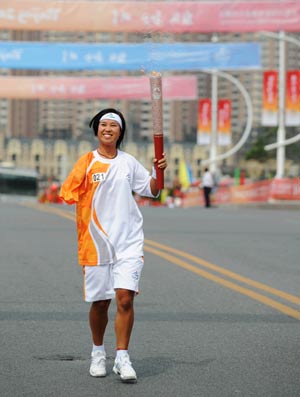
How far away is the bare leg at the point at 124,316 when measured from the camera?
7.11m

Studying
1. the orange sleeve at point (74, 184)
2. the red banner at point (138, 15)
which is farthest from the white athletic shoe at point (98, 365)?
the red banner at point (138, 15)

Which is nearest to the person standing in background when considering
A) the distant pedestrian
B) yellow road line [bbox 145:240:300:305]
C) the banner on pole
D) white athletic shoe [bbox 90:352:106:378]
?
white athletic shoe [bbox 90:352:106:378]

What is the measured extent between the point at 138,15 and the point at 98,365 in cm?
3820

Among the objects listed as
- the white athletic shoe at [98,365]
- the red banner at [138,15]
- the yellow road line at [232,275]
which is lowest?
the yellow road line at [232,275]

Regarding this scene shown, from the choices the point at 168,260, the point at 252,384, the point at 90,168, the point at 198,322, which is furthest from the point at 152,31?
the point at 168,260

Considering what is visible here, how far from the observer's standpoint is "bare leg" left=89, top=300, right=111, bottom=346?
7.29 metres

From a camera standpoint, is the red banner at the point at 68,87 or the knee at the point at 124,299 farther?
the red banner at the point at 68,87

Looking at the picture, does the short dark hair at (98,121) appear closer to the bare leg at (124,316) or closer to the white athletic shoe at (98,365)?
the bare leg at (124,316)

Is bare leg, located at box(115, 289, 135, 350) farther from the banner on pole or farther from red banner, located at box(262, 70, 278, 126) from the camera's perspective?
red banner, located at box(262, 70, 278, 126)

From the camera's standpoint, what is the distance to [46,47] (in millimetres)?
49000

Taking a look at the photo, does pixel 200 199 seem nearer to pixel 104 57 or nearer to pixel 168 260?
pixel 104 57

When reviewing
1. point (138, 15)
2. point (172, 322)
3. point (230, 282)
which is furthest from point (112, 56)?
point (172, 322)

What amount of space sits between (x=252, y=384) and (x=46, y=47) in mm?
42927

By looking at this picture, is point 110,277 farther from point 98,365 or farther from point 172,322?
point 172,322
